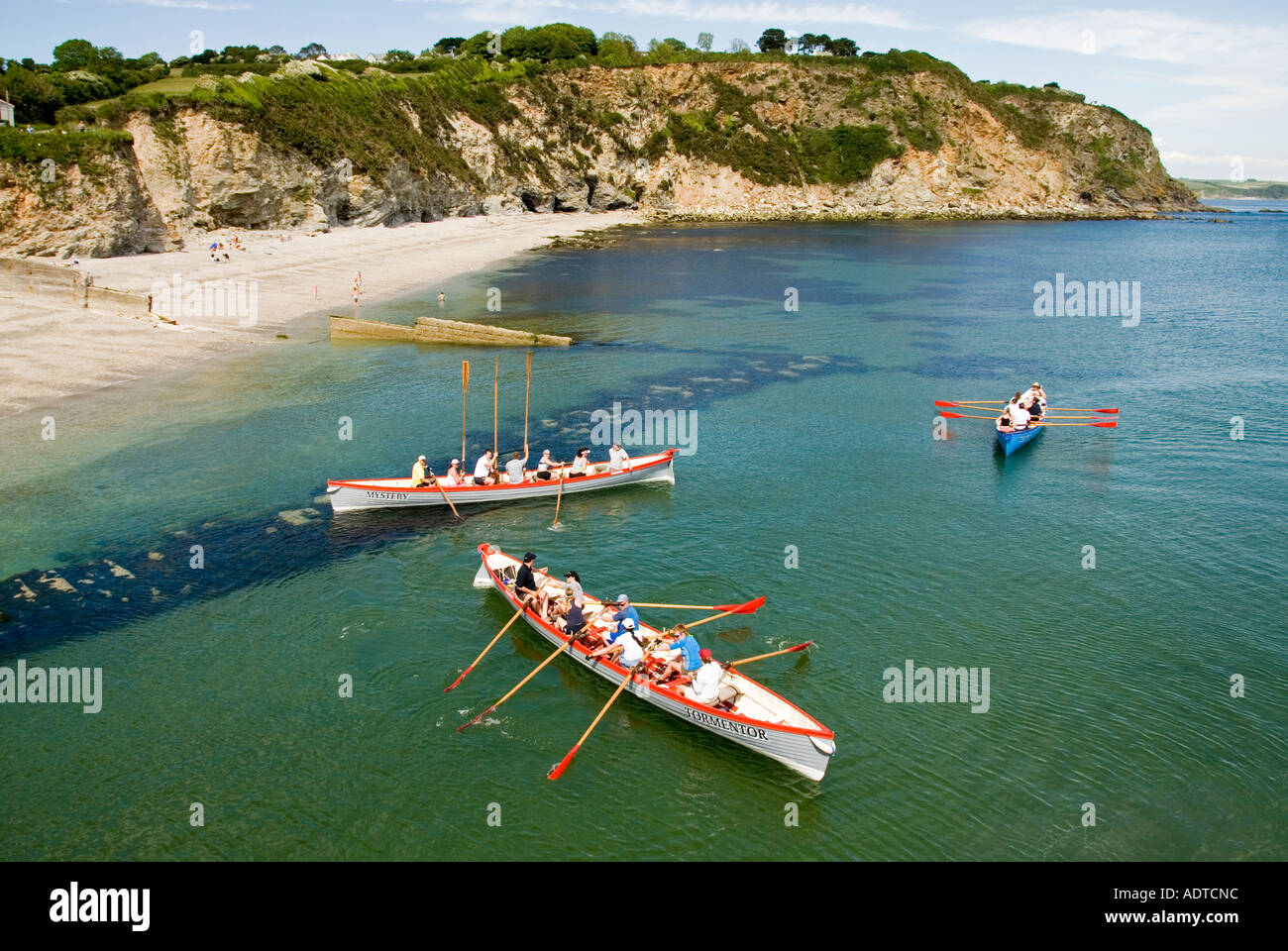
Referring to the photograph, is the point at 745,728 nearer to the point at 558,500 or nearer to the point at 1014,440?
the point at 558,500

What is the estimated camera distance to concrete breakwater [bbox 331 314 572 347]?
52.4 metres

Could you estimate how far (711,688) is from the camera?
18.2 meters

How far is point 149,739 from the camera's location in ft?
59.1

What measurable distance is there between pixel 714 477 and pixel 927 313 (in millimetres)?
40054

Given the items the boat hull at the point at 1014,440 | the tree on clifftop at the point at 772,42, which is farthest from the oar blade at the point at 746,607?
the tree on clifftop at the point at 772,42

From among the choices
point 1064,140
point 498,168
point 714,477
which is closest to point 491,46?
point 498,168

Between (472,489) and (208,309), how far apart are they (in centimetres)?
3449

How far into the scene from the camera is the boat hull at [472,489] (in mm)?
28547

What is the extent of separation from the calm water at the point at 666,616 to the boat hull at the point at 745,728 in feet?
1.21

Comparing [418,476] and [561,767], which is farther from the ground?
[418,476]

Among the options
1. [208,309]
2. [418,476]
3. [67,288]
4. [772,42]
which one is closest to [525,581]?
[418,476]
